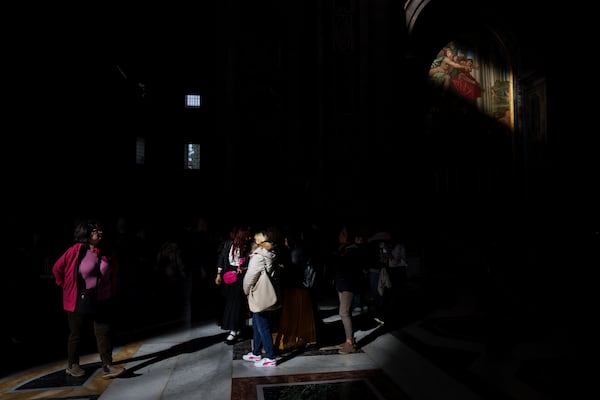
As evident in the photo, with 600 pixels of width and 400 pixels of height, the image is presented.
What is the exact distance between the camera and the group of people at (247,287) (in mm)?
4918

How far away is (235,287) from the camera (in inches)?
253

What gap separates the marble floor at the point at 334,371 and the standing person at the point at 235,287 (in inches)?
11.8

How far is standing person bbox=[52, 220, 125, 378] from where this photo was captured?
4.88 m

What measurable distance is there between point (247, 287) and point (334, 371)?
1.56 meters

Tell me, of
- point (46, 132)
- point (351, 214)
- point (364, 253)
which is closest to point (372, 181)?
point (351, 214)

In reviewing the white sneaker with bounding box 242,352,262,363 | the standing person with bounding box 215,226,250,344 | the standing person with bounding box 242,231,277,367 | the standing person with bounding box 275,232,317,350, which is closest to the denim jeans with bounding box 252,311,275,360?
the standing person with bounding box 242,231,277,367

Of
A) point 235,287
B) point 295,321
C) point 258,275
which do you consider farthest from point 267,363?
point 235,287

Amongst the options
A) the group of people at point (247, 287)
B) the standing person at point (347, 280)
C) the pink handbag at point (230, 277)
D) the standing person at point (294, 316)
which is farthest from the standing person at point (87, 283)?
the standing person at point (347, 280)

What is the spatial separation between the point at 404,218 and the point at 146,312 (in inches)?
434

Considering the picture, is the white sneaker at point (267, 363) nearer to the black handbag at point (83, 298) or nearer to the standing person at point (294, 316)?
the standing person at point (294, 316)

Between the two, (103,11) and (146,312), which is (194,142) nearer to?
(103,11)

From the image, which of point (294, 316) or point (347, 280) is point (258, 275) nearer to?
point (294, 316)

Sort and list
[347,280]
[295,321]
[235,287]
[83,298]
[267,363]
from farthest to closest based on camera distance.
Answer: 1. [235,287]
2. [295,321]
3. [347,280]
4. [267,363]
5. [83,298]

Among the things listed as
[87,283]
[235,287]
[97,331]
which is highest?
[87,283]
